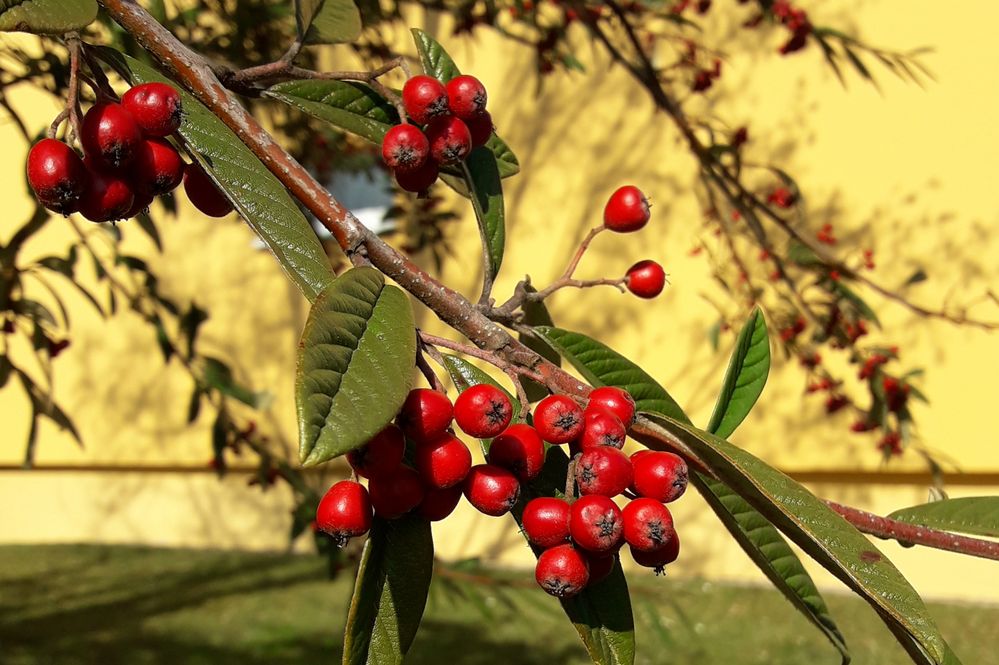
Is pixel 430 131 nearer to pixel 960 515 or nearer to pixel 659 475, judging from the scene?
pixel 659 475

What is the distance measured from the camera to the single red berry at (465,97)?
91cm

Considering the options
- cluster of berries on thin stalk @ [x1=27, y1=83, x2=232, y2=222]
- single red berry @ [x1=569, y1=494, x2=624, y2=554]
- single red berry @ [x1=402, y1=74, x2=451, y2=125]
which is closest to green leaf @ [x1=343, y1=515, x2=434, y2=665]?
single red berry @ [x1=569, y1=494, x2=624, y2=554]

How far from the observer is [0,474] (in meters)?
7.12

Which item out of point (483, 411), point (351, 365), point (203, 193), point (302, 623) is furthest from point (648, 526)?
point (302, 623)

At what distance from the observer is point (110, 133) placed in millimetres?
686

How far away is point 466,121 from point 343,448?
55 cm

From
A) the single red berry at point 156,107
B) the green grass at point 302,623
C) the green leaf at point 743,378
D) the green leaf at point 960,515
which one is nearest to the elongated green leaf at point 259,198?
the single red berry at point 156,107

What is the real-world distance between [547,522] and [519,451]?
0.06m

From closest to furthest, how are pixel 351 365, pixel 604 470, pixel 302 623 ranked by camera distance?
1. pixel 351 365
2. pixel 604 470
3. pixel 302 623

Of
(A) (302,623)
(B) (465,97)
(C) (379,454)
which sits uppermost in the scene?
(B) (465,97)

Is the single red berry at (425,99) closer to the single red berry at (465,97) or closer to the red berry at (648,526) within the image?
the single red berry at (465,97)

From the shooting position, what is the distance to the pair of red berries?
0.87m

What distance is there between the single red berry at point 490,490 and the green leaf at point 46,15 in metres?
0.45

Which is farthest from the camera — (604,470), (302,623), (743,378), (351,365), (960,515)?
(302,623)
